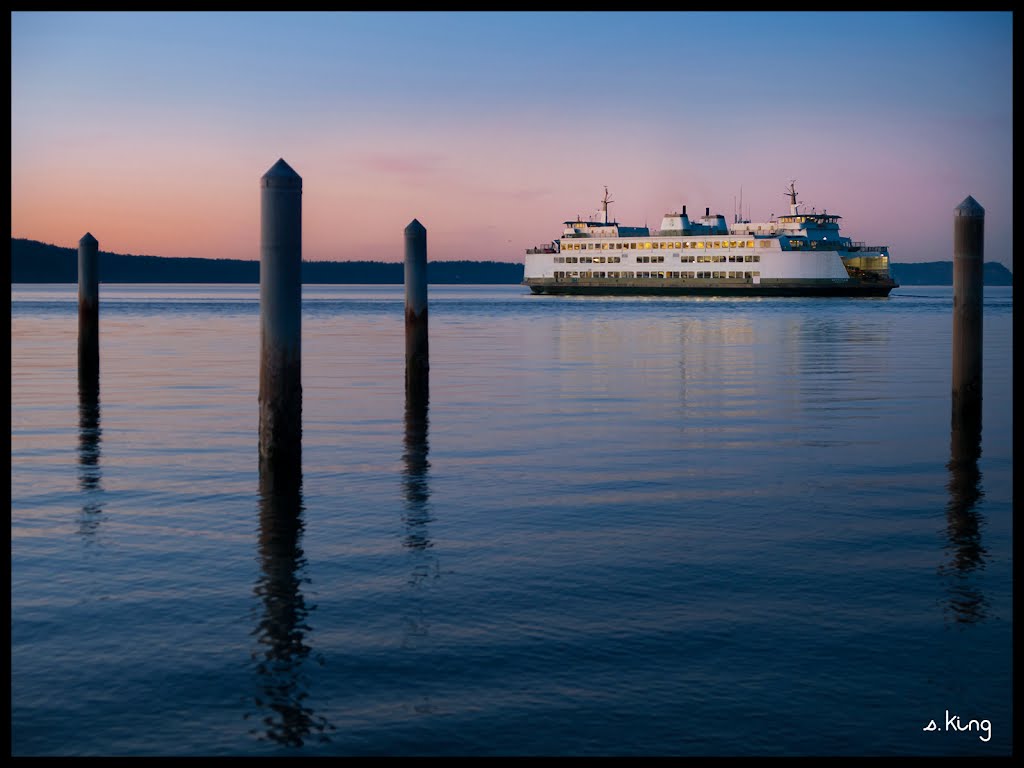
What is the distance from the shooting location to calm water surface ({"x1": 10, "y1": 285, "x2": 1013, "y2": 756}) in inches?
232

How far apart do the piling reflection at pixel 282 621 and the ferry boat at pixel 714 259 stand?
108m

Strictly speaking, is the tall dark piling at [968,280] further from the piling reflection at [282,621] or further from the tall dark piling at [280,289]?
the piling reflection at [282,621]

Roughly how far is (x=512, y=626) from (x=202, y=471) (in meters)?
7.33

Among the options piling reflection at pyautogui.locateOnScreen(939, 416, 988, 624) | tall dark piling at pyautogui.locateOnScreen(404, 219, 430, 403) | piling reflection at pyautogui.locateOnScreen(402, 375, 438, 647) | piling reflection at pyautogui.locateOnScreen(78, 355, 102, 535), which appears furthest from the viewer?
tall dark piling at pyautogui.locateOnScreen(404, 219, 430, 403)

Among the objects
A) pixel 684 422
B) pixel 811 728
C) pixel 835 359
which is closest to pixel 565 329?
pixel 835 359

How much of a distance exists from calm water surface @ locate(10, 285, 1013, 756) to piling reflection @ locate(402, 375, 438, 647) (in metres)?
0.05

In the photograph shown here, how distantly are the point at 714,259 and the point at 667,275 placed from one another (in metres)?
5.38

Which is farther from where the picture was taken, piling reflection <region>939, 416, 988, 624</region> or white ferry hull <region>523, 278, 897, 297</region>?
white ferry hull <region>523, 278, 897, 297</region>

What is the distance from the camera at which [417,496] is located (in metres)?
12.2

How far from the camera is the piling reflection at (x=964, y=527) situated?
8.01 m

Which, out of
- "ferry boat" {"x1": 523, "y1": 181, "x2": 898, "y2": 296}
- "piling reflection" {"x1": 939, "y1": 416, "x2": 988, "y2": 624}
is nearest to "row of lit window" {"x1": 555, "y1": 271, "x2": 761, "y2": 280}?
"ferry boat" {"x1": 523, "y1": 181, "x2": 898, "y2": 296}
